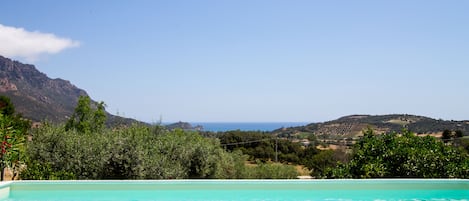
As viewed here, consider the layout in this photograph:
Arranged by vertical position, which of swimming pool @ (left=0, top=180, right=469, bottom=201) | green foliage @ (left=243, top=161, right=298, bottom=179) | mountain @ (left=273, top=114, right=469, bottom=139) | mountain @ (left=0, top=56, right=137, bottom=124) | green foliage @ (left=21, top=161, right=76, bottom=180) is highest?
mountain @ (left=0, top=56, right=137, bottom=124)

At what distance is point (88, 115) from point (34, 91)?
26909mm

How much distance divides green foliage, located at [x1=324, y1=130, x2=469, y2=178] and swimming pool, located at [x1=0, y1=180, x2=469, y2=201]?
0.84 meters

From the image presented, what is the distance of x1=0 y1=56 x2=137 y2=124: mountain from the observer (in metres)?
32.5

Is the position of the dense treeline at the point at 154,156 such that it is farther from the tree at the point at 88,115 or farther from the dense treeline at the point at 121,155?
the tree at the point at 88,115

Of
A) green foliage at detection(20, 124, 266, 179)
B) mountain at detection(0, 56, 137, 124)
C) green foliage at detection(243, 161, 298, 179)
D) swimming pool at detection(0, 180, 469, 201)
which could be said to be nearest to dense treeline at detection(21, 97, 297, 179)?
green foliage at detection(20, 124, 266, 179)

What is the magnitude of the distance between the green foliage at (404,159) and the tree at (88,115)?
888cm

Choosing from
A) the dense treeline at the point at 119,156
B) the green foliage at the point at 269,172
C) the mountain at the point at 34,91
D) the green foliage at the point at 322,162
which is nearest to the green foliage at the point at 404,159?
the dense treeline at the point at 119,156

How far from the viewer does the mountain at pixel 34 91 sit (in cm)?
3250

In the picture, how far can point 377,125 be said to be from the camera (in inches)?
660

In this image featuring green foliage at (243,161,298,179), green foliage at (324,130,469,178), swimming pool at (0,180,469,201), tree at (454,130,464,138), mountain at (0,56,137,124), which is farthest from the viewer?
mountain at (0,56,137,124)

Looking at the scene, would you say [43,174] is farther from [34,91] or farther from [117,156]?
[34,91]

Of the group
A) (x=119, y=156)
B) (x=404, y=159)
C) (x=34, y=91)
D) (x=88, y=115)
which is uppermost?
(x=34, y=91)

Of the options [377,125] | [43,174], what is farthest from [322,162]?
[43,174]

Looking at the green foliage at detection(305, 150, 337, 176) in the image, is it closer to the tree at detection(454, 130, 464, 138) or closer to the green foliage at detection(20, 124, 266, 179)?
the tree at detection(454, 130, 464, 138)
